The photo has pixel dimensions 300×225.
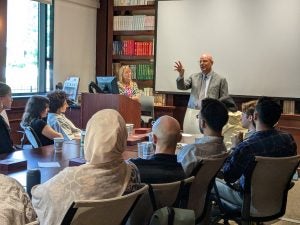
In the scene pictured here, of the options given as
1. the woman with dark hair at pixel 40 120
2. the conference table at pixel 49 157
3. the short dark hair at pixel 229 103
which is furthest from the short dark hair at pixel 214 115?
the short dark hair at pixel 229 103

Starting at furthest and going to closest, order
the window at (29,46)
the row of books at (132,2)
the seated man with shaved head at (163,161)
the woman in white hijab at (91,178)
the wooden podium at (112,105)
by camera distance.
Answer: the row of books at (132,2)
the window at (29,46)
the wooden podium at (112,105)
the seated man with shaved head at (163,161)
the woman in white hijab at (91,178)

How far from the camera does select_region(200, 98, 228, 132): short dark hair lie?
2873 millimetres

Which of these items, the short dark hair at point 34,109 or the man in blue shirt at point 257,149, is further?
the short dark hair at point 34,109

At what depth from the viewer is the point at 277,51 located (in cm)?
617

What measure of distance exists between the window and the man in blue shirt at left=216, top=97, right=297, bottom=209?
3971 millimetres

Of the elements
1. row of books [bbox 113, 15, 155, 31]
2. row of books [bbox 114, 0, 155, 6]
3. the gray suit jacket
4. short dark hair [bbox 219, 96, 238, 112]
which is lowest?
short dark hair [bbox 219, 96, 238, 112]

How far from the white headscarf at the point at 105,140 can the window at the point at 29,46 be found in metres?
4.49

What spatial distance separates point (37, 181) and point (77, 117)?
3.99m

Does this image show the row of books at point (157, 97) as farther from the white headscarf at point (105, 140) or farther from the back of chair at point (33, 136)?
the white headscarf at point (105, 140)

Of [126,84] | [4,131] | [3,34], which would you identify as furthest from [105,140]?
[3,34]

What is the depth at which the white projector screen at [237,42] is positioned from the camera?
6094 mm

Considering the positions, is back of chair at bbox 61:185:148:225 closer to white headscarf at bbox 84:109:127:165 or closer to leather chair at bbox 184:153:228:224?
white headscarf at bbox 84:109:127:165

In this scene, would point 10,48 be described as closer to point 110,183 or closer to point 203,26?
point 203,26

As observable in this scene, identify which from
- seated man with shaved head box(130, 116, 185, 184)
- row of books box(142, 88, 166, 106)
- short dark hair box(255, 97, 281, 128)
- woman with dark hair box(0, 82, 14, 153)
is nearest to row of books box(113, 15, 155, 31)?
row of books box(142, 88, 166, 106)
